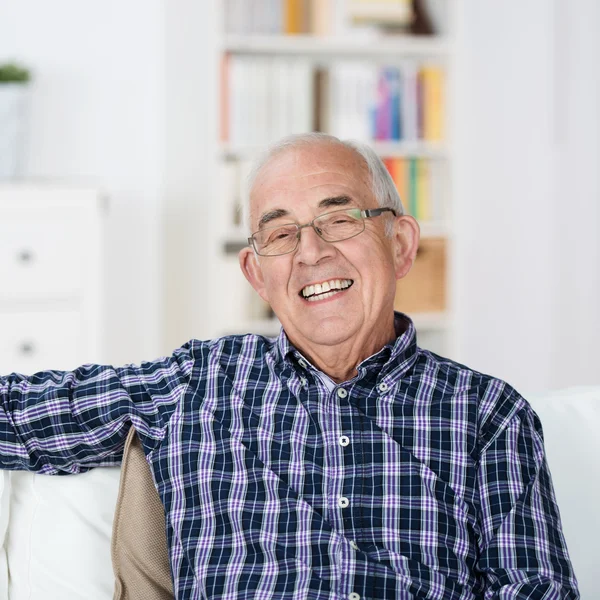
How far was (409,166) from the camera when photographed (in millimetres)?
3555

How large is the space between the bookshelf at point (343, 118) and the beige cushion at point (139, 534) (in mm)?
1952

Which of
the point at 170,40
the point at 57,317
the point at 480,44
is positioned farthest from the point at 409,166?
the point at 57,317

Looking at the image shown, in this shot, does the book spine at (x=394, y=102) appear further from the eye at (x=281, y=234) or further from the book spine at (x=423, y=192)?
the eye at (x=281, y=234)

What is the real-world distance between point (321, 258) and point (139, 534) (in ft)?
1.72

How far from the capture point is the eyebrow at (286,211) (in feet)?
5.23

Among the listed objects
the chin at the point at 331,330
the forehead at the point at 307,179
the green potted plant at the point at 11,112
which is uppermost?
the green potted plant at the point at 11,112

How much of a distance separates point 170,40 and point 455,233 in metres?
1.29

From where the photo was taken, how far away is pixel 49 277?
3098mm

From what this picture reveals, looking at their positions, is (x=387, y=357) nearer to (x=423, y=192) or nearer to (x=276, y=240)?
(x=276, y=240)

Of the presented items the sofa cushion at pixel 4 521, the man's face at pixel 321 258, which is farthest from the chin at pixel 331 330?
the sofa cushion at pixel 4 521

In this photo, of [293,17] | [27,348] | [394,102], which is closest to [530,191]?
[394,102]

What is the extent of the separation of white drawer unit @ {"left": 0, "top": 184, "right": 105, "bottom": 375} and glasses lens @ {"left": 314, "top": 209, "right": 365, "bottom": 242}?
5.43ft

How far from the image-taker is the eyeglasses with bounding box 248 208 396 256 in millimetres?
1596

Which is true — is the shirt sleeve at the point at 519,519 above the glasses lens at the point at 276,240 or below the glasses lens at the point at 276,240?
below
